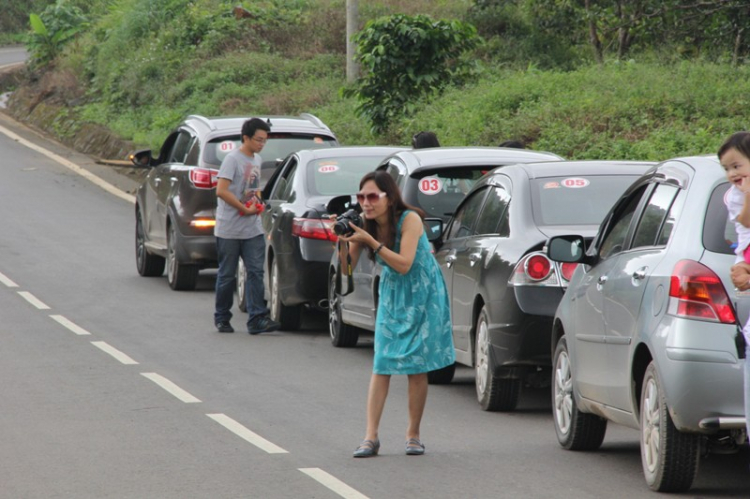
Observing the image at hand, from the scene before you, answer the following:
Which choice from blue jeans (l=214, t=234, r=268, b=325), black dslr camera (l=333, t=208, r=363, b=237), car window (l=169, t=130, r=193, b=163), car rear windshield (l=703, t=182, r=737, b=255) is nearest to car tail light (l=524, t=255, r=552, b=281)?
black dslr camera (l=333, t=208, r=363, b=237)

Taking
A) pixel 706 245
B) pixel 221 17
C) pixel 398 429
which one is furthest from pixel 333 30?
pixel 706 245

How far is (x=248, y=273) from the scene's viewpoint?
46.9ft

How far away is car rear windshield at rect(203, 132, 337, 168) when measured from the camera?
17047mm

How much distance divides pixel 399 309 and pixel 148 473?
1696 millimetres

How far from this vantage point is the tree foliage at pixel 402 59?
25.9 m

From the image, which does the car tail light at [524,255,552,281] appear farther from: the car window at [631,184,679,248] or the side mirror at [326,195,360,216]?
the side mirror at [326,195,360,216]

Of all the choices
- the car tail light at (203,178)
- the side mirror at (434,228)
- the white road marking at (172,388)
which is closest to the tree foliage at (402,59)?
the car tail light at (203,178)

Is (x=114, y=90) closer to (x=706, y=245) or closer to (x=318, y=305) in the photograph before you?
(x=318, y=305)

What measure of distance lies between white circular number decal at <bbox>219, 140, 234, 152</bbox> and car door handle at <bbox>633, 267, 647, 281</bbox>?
10.2 meters

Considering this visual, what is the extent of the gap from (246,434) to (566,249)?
7.62 ft

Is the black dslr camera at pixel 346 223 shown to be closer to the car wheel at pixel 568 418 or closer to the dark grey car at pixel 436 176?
the car wheel at pixel 568 418

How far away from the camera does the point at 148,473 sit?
311 inches

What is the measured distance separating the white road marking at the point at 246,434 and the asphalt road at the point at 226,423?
2cm

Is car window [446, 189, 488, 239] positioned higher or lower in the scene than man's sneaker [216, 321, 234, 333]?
higher
